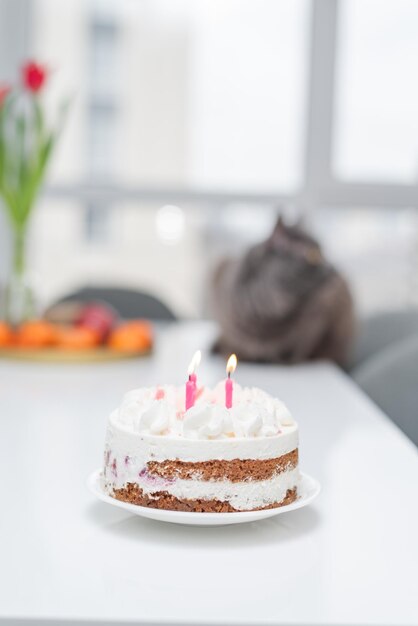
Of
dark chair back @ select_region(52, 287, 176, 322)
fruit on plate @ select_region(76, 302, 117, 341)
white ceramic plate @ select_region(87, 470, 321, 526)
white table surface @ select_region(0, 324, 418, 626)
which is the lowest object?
dark chair back @ select_region(52, 287, 176, 322)

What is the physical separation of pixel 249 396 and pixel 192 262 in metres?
3.72

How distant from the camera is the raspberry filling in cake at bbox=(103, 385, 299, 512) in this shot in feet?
2.67

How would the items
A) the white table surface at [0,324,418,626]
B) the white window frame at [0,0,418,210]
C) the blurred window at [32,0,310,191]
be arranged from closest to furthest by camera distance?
the white table surface at [0,324,418,626] < the white window frame at [0,0,418,210] < the blurred window at [32,0,310,191]

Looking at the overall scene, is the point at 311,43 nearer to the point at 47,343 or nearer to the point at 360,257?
the point at 360,257

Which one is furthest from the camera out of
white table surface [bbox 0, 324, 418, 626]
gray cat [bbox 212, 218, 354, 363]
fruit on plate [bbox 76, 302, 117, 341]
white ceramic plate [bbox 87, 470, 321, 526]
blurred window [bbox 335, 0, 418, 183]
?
blurred window [bbox 335, 0, 418, 183]

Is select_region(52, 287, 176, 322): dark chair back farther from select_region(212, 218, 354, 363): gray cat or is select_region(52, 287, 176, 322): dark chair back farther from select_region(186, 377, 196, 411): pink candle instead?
select_region(186, 377, 196, 411): pink candle

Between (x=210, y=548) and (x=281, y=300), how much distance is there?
113 cm

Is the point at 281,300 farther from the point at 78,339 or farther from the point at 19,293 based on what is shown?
the point at 19,293

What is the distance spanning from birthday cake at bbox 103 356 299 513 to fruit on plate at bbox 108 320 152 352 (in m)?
1.13

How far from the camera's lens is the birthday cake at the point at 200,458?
813mm

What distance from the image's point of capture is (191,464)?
31.9 inches

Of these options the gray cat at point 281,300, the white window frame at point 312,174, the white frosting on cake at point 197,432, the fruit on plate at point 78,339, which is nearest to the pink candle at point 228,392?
the white frosting on cake at point 197,432

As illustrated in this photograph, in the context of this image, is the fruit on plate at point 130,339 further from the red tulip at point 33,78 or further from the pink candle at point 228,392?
the pink candle at point 228,392

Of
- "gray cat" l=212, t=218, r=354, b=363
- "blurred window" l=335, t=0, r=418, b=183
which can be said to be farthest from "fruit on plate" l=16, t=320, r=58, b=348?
"blurred window" l=335, t=0, r=418, b=183
